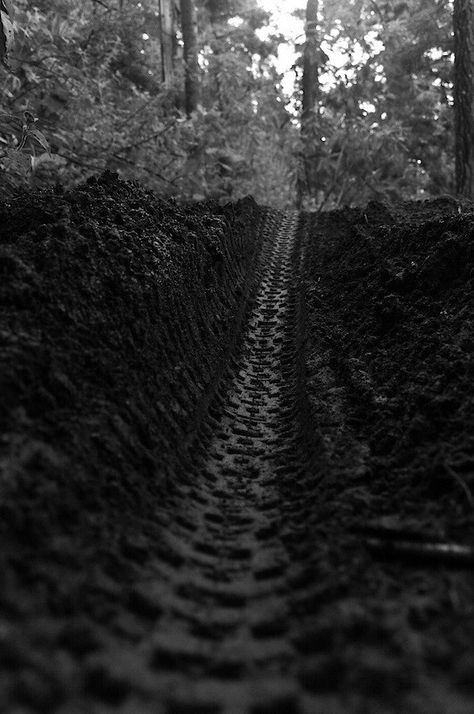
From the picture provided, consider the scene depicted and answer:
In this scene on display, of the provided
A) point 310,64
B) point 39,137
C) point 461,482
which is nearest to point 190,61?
point 310,64

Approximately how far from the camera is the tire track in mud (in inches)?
38.6

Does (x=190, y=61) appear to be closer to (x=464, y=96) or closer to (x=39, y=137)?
(x=464, y=96)

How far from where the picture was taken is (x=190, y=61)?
9.63 metres

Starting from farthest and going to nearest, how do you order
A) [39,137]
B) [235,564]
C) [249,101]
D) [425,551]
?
[249,101]
[39,137]
[235,564]
[425,551]

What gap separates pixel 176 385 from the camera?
88.0 inches

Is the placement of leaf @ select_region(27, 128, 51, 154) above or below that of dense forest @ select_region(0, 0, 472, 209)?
below

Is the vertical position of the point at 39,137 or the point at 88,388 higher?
the point at 39,137

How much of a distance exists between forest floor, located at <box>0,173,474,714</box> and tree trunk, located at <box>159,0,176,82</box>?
30.0 feet

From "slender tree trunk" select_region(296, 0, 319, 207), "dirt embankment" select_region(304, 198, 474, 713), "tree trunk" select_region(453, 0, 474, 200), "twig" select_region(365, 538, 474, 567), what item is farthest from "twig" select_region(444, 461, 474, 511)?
"slender tree trunk" select_region(296, 0, 319, 207)

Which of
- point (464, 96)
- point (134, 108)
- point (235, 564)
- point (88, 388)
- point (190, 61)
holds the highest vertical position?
point (190, 61)

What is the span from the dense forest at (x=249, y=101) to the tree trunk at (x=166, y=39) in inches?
1.7

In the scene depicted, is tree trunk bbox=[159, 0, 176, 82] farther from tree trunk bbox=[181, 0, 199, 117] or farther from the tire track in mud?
the tire track in mud

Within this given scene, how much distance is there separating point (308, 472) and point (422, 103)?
10.5 m

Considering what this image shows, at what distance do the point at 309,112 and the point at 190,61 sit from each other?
Answer: 351 centimetres
